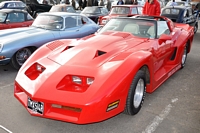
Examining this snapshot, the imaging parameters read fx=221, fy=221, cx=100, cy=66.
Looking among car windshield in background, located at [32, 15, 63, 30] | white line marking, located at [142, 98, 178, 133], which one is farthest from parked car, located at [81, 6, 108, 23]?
white line marking, located at [142, 98, 178, 133]

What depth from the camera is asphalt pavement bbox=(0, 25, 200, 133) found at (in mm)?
2795

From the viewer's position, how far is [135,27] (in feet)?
13.7

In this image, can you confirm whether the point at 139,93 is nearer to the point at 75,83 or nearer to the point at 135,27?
the point at 75,83

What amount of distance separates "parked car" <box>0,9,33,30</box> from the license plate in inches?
203

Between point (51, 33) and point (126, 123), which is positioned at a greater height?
point (51, 33)

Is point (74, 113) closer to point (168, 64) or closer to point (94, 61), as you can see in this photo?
point (94, 61)

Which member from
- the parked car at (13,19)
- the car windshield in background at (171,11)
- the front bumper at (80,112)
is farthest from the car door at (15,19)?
the car windshield in background at (171,11)

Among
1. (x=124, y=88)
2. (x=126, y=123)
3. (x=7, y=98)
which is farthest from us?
(x=7, y=98)

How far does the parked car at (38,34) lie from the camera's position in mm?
4776

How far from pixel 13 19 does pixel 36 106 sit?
561cm

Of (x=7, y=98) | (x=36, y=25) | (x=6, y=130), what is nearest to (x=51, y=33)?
(x=36, y=25)

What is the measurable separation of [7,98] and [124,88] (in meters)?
2.07

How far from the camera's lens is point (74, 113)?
2479 millimetres

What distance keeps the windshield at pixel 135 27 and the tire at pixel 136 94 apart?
120 cm
